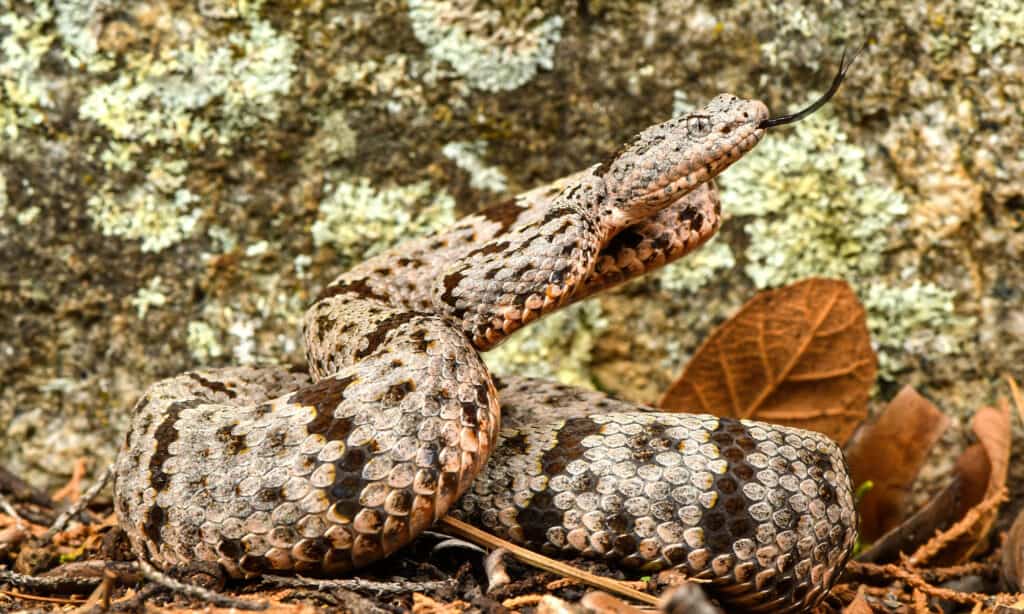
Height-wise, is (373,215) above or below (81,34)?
below

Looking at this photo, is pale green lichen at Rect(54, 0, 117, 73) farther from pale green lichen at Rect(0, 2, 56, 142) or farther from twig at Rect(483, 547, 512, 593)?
twig at Rect(483, 547, 512, 593)

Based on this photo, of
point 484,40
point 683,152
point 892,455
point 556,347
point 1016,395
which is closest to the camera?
point 683,152

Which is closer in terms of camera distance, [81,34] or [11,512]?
[11,512]

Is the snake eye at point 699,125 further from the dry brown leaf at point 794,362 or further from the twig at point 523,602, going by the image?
the twig at point 523,602

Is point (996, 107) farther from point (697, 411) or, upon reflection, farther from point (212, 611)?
point (212, 611)

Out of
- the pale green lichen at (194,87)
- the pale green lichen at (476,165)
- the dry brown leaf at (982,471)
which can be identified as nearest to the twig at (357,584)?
the dry brown leaf at (982,471)

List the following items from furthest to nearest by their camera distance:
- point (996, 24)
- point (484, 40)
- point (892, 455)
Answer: point (484, 40)
point (996, 24)
point (892, 455)

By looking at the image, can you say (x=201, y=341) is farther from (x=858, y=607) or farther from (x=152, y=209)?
(x=858, y=607)

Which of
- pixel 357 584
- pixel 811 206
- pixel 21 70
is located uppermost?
pixel 21 70

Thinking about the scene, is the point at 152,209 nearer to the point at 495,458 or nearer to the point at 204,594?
the point at 495,458

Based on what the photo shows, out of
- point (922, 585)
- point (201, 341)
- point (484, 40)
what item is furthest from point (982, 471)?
point (201, 341)
